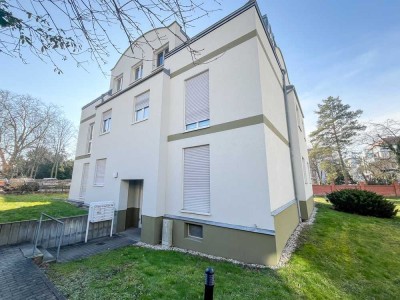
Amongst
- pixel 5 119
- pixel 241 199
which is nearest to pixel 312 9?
pixel 241 199

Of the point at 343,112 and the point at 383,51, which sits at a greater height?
the point at 343,112

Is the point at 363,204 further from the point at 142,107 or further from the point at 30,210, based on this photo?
the point at 30,210

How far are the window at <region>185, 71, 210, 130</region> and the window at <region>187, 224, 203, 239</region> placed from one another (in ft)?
12.8

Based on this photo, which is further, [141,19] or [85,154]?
[85,154]

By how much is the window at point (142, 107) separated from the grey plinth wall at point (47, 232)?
515 cm

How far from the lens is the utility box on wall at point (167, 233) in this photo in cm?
684

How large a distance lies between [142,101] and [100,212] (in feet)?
18.5

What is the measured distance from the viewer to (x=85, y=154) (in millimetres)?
14070

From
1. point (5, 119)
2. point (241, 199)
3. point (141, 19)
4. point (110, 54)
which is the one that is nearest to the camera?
point (141, 19)

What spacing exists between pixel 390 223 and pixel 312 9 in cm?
1105

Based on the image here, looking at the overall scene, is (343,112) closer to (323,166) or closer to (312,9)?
(323,166)

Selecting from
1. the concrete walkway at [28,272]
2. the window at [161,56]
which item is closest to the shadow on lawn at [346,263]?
the concrete walkway at [28,272]

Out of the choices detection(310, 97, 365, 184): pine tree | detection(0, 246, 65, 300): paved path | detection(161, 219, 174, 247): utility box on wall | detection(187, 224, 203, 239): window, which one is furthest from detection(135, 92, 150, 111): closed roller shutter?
detection(310, 97, 365, 184): pine tree

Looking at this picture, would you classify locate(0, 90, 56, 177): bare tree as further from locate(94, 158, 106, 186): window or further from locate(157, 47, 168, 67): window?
locate(157, 47, 168, 67): window
